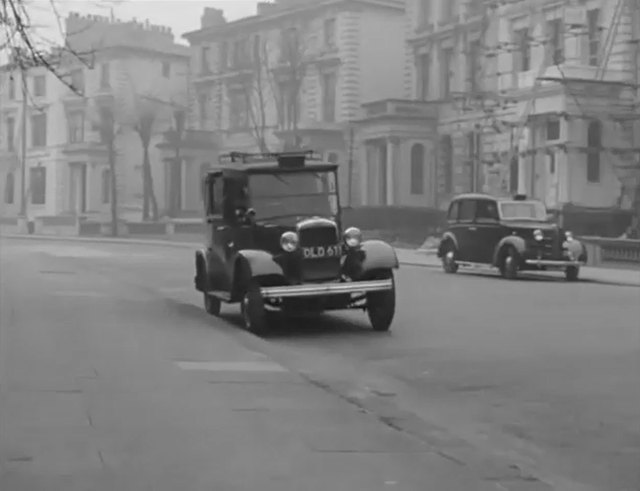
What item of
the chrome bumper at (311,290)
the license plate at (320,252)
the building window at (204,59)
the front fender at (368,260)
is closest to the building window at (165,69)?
the building window at (204,59)

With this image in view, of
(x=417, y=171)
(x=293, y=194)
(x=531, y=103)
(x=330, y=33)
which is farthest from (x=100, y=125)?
(x=293, y=194)

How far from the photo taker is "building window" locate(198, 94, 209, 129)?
254 ft

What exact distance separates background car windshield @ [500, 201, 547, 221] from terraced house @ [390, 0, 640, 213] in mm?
13015

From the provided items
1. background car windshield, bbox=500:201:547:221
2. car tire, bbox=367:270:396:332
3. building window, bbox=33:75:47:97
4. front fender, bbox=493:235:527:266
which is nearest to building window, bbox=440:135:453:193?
background car windshield, bbox=500:201:547:221

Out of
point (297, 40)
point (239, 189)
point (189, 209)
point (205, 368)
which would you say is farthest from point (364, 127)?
point (205, 368)

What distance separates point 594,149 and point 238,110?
31220 millimetres

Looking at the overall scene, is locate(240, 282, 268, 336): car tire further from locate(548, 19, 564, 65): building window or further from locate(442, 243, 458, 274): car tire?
locate(548, 19, 564, 65): building window

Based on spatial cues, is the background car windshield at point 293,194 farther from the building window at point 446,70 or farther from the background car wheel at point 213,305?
the building window at point 446,70

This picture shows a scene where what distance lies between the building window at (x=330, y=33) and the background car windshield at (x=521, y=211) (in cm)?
3552

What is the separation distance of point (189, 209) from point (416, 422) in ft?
232

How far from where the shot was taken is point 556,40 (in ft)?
163

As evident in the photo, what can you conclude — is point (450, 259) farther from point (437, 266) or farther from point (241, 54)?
point (241, 54)

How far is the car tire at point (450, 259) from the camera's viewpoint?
33969 mm

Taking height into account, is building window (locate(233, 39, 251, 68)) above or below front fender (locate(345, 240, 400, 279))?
above
